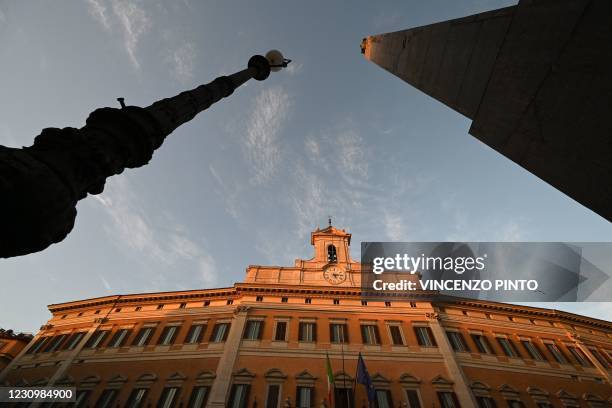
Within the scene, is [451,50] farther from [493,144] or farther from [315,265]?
[315,265]

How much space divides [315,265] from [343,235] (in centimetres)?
365

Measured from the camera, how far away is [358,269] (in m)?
20.7

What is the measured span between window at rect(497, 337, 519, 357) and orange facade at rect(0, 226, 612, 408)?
3.2 inches

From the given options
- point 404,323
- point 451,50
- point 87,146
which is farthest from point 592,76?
point 404,323

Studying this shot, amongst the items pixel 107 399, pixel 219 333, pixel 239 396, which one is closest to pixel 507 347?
pixel 239 396

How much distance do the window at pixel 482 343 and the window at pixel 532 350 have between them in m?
2.63

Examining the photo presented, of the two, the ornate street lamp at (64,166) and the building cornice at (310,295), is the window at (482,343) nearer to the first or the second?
the building cornice at (310,295)

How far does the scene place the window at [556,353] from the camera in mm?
17484

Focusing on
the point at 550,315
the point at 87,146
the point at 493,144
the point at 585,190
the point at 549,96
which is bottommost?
the point at 585,190

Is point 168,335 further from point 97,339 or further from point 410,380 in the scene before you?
A: point 410,380

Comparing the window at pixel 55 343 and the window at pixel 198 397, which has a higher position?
the window at pixel 55 343

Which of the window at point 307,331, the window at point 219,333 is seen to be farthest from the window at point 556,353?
the window at point 219,333

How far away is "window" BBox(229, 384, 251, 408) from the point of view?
13484 millimetres

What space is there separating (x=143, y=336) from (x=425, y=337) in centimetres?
1701
